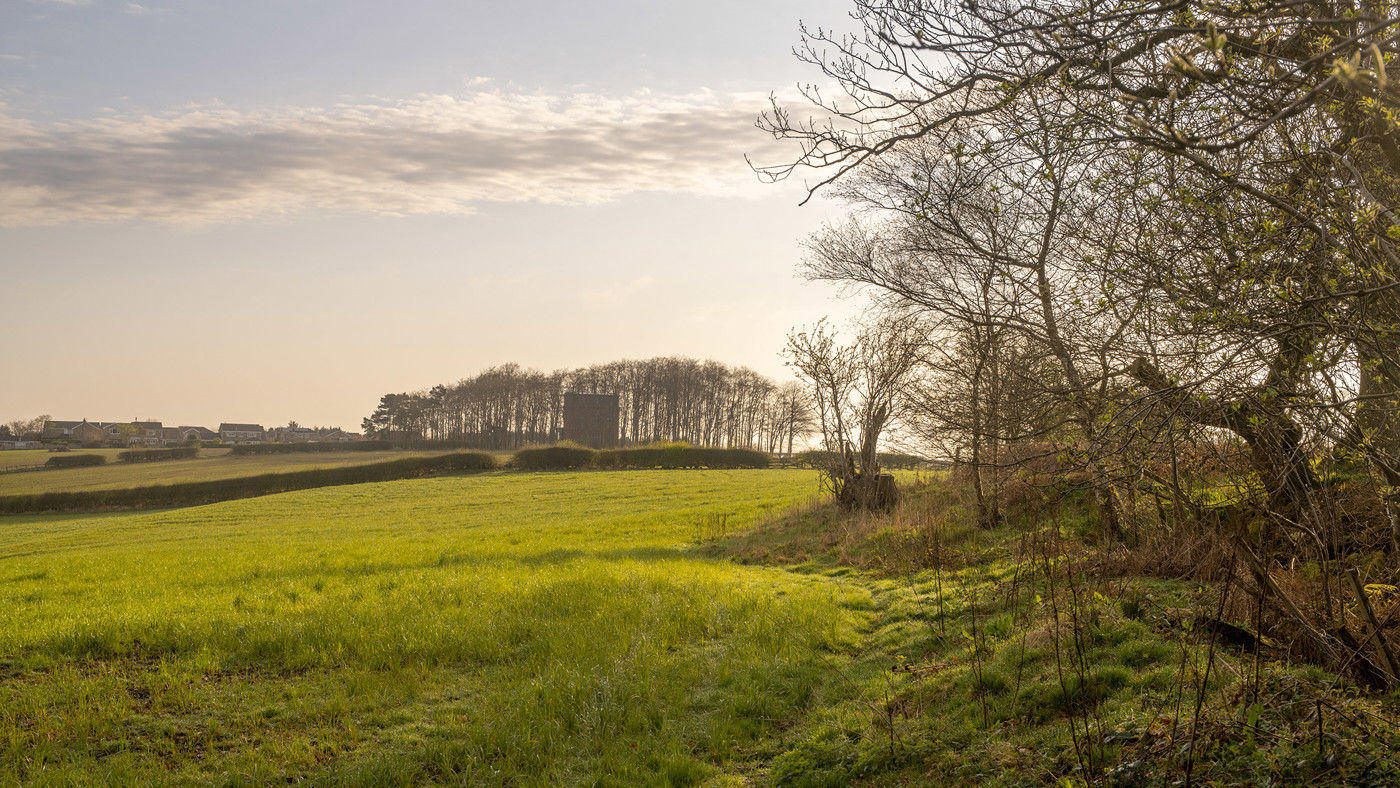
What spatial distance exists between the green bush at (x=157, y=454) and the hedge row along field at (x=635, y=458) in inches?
1768

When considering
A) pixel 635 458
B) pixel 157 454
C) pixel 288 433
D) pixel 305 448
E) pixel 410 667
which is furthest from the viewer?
pixel 288 433

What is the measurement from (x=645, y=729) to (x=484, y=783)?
59.3 inches

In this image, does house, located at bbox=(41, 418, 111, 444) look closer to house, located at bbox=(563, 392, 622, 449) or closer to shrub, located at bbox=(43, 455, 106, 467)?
shrub, located at bbox=(43, 455, 106, 467)

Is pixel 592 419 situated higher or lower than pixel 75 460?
higher

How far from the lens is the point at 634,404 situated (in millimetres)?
86562

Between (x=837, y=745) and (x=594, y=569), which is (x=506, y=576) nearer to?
(x=594, y=569)

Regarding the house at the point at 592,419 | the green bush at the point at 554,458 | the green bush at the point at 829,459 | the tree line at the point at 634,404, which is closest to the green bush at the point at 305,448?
the tree line at the point at 634,404

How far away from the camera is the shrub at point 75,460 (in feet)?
228

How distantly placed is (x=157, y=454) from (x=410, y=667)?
85.1 metres

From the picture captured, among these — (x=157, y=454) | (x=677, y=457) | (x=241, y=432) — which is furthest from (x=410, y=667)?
(x=241, y=432)

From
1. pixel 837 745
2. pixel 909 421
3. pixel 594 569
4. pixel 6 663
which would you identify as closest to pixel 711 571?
pixel 594 569

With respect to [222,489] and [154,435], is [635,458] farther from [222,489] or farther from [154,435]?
[154,435]

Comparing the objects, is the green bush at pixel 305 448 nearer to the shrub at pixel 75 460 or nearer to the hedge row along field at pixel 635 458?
the shrub at pixel 75 460

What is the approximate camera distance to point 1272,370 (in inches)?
231
